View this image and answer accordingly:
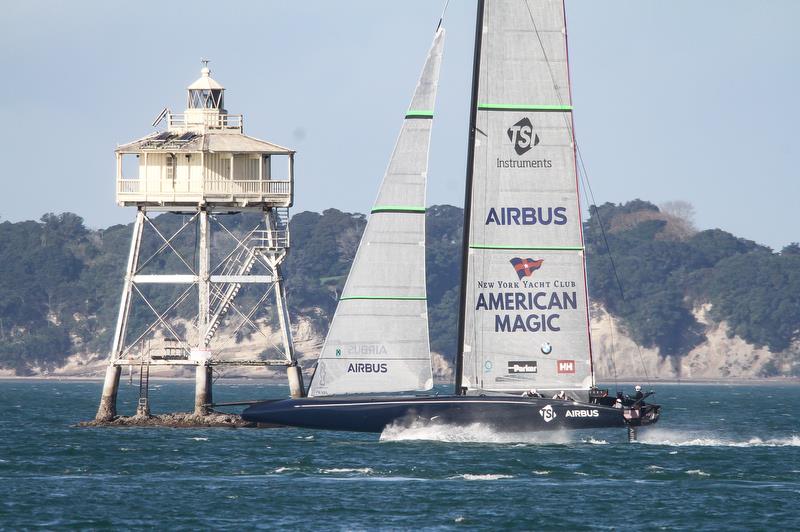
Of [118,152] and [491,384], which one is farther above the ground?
[118,152]

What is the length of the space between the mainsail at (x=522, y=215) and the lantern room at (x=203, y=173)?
13.7 m

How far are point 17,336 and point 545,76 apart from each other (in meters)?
142

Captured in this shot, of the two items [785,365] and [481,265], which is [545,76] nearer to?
[481,265]

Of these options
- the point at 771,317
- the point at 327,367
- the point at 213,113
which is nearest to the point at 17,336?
the point at 771,317

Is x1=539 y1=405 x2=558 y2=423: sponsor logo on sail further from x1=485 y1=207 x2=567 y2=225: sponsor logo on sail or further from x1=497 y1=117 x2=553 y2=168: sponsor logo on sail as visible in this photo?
x1=497 y1=117 x2=553 y2=168: sponsor logo on sail

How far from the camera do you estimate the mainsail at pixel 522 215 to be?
4669 cm

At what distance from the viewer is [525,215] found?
155ft

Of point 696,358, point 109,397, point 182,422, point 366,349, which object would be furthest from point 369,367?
point 696,358

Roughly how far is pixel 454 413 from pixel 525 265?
182 inches

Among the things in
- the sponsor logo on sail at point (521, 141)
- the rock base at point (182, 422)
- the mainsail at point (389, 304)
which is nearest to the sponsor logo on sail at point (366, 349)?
the mainsail at point (389, 304)

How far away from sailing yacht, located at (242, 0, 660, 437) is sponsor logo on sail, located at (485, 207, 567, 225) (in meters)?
0.03

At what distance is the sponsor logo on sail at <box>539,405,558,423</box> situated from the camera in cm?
4622

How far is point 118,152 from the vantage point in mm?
59844

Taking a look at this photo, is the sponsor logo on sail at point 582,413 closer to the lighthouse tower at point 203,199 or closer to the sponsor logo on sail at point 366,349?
the sponsor logo on sail at point 366,349
